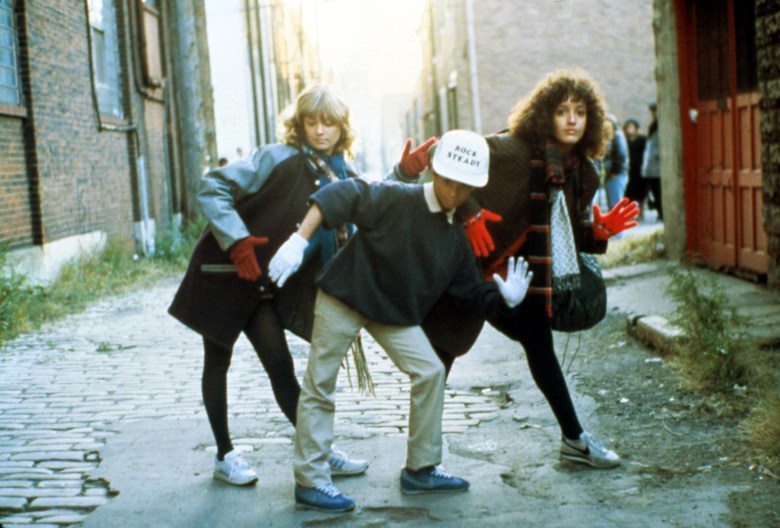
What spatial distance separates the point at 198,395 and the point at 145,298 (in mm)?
5285

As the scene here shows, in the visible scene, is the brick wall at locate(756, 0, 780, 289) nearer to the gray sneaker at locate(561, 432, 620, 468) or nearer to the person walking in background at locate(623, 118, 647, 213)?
the gray sneaker at locate(561, 432, 620, 468)

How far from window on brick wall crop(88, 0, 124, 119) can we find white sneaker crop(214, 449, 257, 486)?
10.9m

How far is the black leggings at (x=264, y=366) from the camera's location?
4.64m

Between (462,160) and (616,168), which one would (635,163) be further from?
(462,160)

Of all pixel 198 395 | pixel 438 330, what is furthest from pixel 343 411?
pixel 438 330

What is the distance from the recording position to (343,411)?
6168 mm

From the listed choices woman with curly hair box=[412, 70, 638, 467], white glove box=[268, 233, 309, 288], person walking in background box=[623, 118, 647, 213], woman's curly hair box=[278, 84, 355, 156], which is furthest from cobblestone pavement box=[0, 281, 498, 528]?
person walking in background box=[623, 118, 647, 213]

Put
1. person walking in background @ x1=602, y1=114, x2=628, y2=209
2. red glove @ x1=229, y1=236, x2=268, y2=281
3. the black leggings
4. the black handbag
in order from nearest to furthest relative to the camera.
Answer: red glove @ x1=229, y1=236, x2=268, y2=281 → the black leggings → the black handbag → person walking in background @ x1=602, y1=114, x2=628, y2=209

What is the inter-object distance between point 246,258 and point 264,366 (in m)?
0.53

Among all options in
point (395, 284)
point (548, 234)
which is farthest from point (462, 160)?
point (548, 234)

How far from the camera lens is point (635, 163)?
18469 mm

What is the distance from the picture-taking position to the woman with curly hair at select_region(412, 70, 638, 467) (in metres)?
4.65

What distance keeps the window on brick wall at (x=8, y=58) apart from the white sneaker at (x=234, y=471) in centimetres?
786

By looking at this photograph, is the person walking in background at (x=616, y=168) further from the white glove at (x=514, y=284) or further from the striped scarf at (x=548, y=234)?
the white glove at (x=514, y=284)
